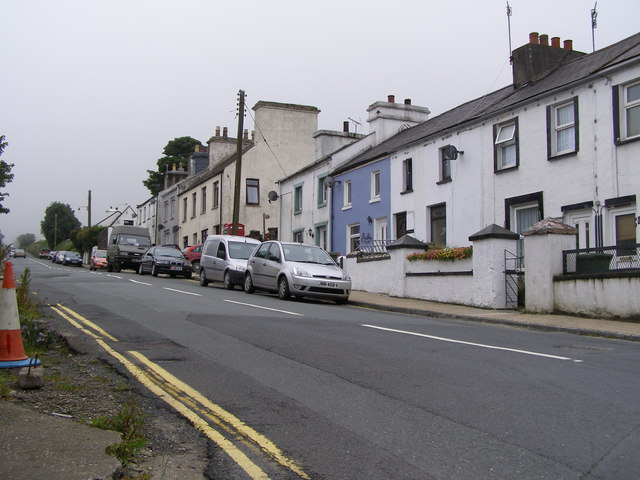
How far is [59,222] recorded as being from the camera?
458ft

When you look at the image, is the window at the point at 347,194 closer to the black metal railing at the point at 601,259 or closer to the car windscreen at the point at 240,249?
the car windscreen at the point at 240,249

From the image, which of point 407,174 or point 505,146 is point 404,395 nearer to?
point 505,146

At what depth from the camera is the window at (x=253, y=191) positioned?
135ft

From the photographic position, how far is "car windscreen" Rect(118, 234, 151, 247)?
3663 cm

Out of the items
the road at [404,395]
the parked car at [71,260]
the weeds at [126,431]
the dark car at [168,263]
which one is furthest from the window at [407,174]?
the parked car at [71,260]

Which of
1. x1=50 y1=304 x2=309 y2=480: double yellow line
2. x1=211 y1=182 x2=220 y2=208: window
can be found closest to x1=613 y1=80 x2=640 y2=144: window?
x1=50 y1=304 x2=309 y2=480: double yellow line

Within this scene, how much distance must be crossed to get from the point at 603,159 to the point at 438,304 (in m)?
5.81

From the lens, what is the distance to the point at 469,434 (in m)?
4.76

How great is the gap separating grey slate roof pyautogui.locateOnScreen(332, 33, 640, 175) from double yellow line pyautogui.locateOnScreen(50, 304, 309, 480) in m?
14.3

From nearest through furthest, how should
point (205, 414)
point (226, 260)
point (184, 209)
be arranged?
point (205, 414) < point (226, 260) < point (184, 209)

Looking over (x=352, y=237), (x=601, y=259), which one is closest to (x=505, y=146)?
(x=601, y=259)

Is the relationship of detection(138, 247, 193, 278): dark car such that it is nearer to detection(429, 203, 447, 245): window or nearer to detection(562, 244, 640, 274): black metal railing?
detection(429, 203, 447, 245): window

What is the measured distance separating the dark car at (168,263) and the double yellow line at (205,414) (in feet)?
72.4

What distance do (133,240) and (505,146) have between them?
963 inches
